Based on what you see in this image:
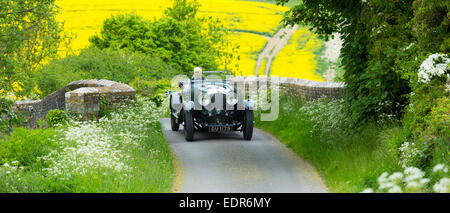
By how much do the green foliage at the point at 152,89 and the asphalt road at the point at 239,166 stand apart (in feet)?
34.5

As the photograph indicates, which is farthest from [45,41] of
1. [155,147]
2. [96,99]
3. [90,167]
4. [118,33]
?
[90,167]

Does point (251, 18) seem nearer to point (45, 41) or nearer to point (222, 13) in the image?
point (222, 13)

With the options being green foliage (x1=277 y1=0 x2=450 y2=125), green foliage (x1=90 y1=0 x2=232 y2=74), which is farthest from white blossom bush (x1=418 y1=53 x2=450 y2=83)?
green foliage (x1=90 y1=0 x2=232 y2=74)

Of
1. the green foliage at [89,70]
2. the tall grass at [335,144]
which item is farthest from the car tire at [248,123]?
the green foliage at [89,70]

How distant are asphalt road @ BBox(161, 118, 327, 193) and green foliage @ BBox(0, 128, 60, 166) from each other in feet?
8.66

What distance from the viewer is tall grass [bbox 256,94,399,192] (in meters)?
9.96

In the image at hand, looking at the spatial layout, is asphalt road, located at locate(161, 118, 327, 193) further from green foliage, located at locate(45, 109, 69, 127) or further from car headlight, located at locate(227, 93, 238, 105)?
green foliage, located at locate(45, 109, 69, 127)

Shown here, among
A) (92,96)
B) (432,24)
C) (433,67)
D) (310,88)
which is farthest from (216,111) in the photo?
(433,67)

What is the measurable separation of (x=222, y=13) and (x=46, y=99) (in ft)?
221

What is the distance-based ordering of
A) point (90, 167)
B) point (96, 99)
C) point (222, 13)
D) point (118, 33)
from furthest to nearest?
point (222, 13) → point (118, 33) → point (96, 99) → point (90, 167)

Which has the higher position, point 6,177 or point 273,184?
point 6,177

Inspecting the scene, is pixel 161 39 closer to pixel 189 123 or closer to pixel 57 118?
pixel 189 123

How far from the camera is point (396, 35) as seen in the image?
1198 centimetres

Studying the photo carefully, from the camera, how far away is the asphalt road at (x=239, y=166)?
10492 millimetres
